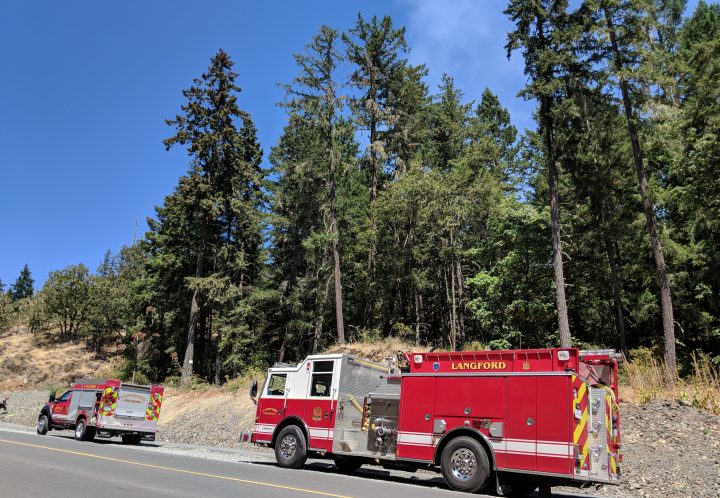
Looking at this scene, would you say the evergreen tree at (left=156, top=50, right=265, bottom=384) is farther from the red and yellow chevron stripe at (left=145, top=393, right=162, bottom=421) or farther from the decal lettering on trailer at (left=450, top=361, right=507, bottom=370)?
the decal lettering on trailer at (left=450, top=361, right=507, bottom=370)

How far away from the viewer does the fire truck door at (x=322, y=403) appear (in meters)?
12.7

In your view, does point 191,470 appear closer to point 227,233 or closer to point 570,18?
point 570,18

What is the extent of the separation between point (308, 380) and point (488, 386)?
550 centimetres

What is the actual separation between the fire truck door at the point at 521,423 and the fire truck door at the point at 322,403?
191 inches

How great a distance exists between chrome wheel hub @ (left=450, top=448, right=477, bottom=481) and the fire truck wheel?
4.51 m

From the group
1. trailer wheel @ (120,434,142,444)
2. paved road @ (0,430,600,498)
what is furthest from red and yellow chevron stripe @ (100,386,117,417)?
paved road @ (0,430,600,498)

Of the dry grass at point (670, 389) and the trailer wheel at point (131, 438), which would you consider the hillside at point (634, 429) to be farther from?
the trailer wheel at point (131, 438)

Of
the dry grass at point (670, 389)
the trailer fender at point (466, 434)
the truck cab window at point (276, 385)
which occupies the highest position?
the dry grass at point (670, 389)

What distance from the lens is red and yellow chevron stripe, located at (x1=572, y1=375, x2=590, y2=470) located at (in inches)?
352

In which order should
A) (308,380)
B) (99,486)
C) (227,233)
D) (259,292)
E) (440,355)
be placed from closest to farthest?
(99,486) < (440,355) < (308,380) < (259,292) < (227,233)

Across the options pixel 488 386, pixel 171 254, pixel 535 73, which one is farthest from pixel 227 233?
pixel 488 386

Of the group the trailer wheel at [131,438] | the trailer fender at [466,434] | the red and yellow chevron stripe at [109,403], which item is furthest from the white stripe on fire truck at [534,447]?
the trailer wheel at [131,438]

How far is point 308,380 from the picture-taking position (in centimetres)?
1373

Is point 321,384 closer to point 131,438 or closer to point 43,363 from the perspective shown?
point 131,438
